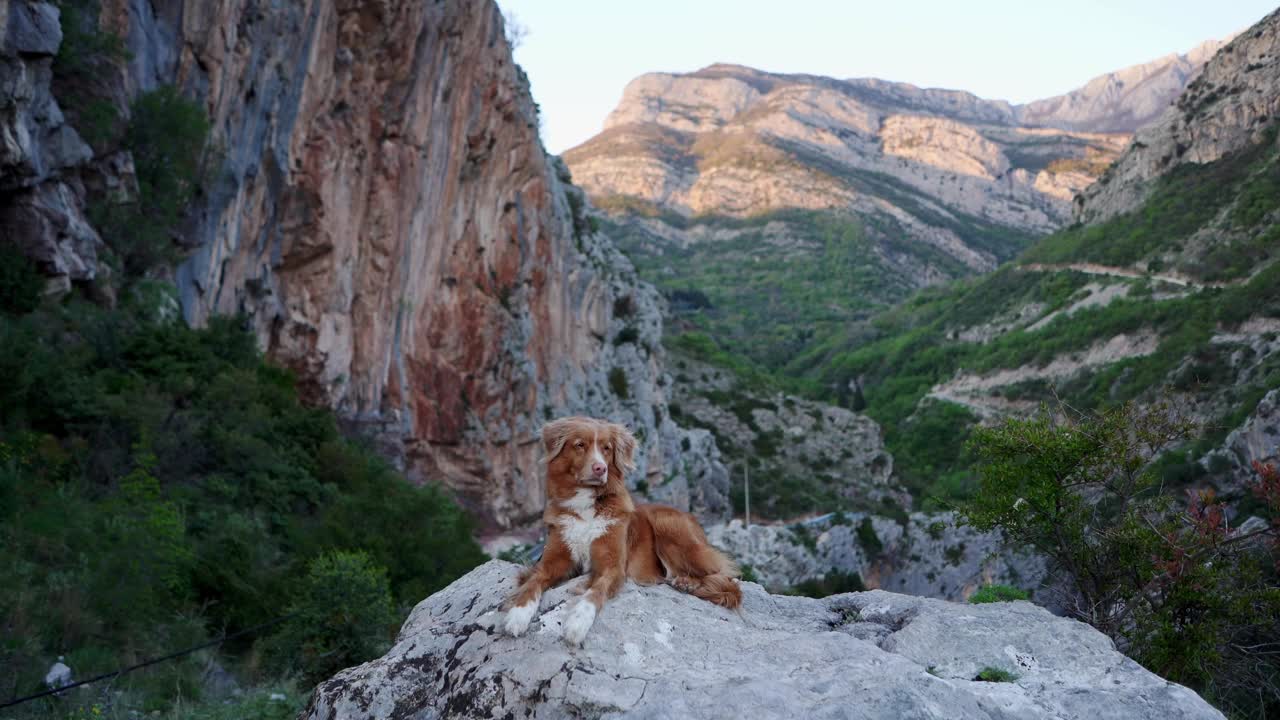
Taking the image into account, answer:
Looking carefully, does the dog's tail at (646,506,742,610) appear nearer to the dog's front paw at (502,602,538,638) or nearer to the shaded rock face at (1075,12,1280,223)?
the dog's front paw at (502,602,538,638)

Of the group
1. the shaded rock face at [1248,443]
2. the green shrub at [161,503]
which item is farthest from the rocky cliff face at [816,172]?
the green shrub at [161,503]

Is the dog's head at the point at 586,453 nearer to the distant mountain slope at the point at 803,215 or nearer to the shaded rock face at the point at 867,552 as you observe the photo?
the shaded rock face at the point at 867,552

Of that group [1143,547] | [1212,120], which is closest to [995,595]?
[1143,547]

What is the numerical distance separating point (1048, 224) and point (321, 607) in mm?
172610

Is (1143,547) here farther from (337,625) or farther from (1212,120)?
(1212,120)

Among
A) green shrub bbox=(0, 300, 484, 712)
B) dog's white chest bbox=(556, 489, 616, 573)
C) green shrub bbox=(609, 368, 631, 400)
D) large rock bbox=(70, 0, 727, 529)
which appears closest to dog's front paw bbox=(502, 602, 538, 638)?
dog's white chest bbox=(556, 489, 616, 573)

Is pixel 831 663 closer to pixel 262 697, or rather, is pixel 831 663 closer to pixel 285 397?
pixel 262 697

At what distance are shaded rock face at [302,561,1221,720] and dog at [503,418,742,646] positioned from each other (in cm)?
15

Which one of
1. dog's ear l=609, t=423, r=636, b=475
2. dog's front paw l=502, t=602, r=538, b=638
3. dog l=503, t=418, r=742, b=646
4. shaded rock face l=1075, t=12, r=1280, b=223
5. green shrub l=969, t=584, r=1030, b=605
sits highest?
shaded rock face l=1075, t=12, r=1280, b=223

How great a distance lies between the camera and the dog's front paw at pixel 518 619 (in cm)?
418

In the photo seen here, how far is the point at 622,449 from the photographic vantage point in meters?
4.88

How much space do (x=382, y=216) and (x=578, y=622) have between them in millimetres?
26471

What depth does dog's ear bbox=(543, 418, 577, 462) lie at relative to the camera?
479cm

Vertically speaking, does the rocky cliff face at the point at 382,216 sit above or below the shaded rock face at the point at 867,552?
above
